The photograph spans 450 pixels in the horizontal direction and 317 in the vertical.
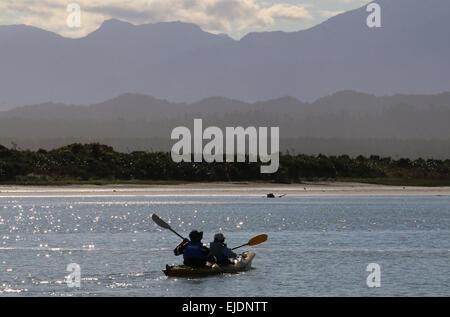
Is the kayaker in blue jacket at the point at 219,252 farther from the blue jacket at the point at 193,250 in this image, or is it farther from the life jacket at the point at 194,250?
the life jacket at the point at 194,250

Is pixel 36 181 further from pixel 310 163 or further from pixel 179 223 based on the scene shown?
pixel 179 223

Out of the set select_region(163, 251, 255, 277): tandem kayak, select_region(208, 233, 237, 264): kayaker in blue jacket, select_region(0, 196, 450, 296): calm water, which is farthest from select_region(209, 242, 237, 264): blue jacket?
select_region(0, 196, 450, 296): calm water

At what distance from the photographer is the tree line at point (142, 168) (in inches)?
4744

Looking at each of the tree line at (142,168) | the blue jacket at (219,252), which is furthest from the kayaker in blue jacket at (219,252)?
the tree line at (142,168)

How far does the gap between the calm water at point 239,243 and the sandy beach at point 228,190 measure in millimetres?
32437

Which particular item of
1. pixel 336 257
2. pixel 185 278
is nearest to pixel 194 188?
pixel 336 257

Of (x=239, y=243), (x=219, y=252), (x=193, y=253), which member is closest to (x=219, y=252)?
(x=219, y=252)

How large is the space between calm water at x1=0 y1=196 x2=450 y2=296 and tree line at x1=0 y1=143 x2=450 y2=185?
3650cm

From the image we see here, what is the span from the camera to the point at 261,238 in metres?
40.8

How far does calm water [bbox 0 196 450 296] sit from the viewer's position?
32.7m

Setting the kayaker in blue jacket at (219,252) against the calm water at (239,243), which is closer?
the calm water at (239,243)

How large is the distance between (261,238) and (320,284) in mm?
7590

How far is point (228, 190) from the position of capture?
12525 centimetres
